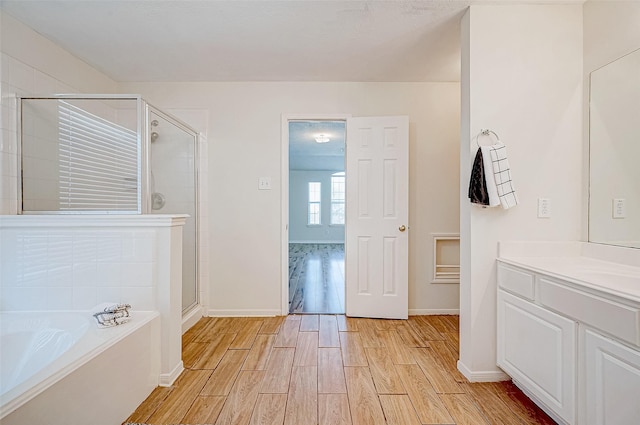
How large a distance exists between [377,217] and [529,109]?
149cm

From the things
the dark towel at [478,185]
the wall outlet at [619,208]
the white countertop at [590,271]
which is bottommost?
the white countertop at [590,271]

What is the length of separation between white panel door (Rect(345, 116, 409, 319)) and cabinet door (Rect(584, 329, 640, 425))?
1.71m

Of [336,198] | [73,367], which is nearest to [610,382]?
[73,367]

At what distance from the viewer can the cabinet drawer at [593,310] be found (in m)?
1.13

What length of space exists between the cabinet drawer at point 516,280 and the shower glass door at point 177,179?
235cm

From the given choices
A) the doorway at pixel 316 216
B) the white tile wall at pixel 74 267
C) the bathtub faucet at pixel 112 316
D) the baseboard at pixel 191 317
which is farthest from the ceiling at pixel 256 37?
the baseboard at pixel 191 317

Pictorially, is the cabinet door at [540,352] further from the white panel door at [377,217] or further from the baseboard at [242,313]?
the baseboard at [242,313]

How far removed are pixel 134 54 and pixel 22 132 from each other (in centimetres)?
101

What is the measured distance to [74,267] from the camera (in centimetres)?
186

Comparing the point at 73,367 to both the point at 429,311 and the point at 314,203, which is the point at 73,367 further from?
the point at 314,203

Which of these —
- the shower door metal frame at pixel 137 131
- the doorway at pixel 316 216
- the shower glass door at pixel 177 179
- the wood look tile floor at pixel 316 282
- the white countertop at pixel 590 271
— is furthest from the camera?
the doorway at pixel 316 216

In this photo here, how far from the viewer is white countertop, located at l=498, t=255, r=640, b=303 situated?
1.25m

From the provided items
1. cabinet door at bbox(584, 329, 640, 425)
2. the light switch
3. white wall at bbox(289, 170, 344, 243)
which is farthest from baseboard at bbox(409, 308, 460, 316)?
white wall at bbox(289, 170, 344, 243)

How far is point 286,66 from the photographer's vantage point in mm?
2744
